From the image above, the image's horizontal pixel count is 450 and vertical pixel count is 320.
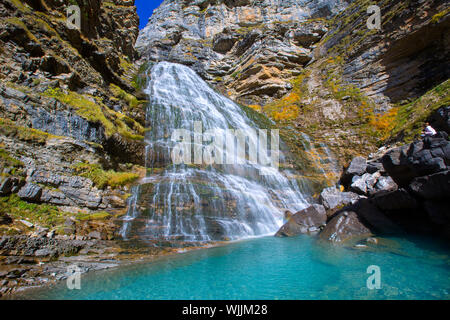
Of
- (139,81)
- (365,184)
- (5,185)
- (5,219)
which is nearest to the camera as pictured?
(5,219)

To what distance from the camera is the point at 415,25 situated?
1623cm

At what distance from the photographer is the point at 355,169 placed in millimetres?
12648

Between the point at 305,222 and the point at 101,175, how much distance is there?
862cm

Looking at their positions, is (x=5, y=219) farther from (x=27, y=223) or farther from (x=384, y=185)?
(x=384, y=185)

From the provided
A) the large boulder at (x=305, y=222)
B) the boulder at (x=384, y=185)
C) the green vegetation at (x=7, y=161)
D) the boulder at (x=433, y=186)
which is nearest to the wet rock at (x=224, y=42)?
the boulder at (x=384, y=185)

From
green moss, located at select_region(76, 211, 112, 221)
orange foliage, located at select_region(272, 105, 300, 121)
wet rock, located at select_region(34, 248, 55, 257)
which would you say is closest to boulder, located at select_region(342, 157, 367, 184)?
orange foliage, located at select_region(272, 105, 300, 121)

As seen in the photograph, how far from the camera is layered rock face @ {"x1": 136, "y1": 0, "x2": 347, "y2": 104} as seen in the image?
27281 millimetres

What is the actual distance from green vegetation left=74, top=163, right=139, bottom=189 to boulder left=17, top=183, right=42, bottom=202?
50.6 inches

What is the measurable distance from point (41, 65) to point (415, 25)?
2393cm

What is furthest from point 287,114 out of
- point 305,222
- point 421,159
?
point 421,159

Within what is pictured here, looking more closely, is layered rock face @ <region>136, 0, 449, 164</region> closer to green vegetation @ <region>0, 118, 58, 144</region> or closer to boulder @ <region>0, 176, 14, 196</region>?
green vegetation @ <region>0, 118, 58, 144</region>

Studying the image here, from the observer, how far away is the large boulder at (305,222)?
9.16m

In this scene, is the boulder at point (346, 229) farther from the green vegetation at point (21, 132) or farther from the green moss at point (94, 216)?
the green vegetation at point (21, 132)
